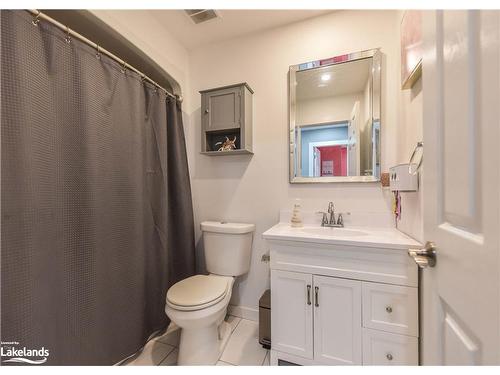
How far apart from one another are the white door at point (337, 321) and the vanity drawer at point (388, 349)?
0.12 feet

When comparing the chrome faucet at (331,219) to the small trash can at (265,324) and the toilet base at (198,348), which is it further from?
the toilet base at (198,348)

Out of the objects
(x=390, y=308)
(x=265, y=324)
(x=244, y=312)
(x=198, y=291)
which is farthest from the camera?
(x=244, y=312)

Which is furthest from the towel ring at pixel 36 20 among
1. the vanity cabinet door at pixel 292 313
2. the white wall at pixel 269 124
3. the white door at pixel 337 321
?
the white door at pixel 337 321

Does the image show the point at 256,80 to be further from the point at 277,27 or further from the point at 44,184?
the point at 44,184

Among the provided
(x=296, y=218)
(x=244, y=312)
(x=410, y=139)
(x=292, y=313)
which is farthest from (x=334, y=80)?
(x=244, y=312)

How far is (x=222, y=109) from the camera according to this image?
1597 mm

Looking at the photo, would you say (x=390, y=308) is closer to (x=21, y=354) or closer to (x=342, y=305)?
(x=342, y=305)

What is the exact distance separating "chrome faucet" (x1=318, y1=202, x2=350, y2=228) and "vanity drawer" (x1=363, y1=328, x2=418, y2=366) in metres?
0.60

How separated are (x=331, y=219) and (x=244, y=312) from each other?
1.02m

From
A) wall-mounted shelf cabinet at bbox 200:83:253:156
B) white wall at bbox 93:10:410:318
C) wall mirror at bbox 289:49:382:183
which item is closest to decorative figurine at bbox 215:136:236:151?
wall-mounted shelf cabinet at bbox 200:83:253:156

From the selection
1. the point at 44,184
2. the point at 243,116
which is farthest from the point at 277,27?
the point at 44,184

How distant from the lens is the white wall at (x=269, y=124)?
1.39 meters

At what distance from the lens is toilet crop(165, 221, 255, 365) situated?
1127 millimetres
